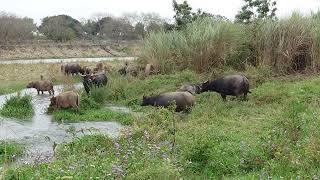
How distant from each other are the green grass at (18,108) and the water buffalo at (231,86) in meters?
6.33

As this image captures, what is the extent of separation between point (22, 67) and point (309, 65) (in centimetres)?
2400

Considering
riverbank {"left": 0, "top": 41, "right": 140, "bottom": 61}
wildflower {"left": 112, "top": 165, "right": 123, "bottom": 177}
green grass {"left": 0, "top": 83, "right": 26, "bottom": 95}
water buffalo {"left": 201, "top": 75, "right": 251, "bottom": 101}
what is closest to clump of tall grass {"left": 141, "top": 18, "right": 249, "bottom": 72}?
water buffalo {"left": 201, "top": 75, "right": 251, "bottom": 101}

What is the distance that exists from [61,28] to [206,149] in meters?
60.7

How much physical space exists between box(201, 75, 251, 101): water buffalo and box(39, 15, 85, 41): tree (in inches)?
2050

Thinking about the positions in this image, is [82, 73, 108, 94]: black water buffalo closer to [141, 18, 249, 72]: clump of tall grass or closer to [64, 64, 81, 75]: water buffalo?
[141, 18, 249, 72]: clump of tall grass

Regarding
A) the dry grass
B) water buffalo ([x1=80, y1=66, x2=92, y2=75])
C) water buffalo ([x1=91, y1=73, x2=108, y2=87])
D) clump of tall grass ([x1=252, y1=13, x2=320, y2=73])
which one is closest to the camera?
clump of tall grass ([x1=252, y1=13, x2=320, y2=73])

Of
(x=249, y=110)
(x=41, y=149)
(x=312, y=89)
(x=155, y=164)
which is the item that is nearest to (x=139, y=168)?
(x=155, y=164)

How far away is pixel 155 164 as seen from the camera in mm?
7141

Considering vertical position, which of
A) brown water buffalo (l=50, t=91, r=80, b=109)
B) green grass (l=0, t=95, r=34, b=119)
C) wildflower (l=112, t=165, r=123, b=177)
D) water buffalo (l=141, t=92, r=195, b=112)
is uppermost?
wildflower (l=112, t=165, r=123, b=177)

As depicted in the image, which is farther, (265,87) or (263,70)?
(263,70)

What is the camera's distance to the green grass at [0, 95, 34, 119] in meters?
15.7

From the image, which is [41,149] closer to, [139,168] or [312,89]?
[139,168]

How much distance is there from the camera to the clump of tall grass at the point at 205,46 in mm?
20516

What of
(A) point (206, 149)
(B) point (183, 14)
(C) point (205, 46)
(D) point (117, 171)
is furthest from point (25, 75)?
(D) point (117, 171)
